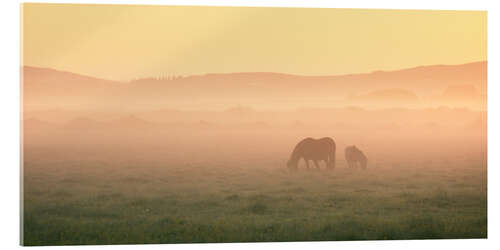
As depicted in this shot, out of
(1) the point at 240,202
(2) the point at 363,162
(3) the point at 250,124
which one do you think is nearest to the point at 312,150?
(2) the point at 363,162

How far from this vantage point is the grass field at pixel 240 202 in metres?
11.2

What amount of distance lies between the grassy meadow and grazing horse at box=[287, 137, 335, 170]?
5.4 inches

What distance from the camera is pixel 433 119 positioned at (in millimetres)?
12273

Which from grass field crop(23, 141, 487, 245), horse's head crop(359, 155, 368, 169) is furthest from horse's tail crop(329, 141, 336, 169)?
horse's head crop(359, 155, 368, 169)

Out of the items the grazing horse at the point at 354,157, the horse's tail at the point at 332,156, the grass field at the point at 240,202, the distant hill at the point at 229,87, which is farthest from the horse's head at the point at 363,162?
the distant hill at the point at 229,87

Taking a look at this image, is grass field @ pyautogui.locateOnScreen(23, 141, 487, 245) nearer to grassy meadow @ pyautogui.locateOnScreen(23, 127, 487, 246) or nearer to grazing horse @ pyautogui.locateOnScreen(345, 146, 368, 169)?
grassy meadow @ pyautogui.locateOnScreen(23, 127, 487, 246)

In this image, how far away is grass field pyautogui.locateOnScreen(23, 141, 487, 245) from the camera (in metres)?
11.2

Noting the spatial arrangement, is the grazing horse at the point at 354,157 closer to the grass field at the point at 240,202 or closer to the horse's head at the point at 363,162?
the horse's head at the point at 363,162

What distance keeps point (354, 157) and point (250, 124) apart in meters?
1.88

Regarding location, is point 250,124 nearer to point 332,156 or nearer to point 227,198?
point 227,198

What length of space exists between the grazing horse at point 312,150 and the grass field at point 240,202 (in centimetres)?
20

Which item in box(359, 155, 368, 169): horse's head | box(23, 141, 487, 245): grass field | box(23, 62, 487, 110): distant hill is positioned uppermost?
box(23, 62, 487, 110): distant hill
